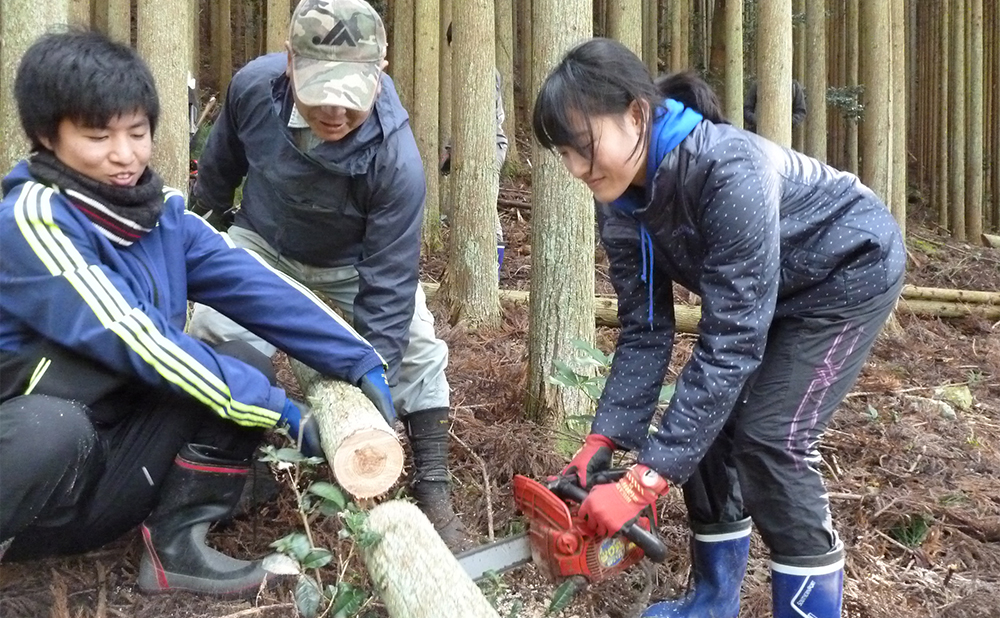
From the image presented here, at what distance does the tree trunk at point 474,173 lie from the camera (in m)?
4.70

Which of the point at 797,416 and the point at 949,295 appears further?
the point at 949,295

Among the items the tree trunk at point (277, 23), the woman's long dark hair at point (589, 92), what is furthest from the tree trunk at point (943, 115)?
the woman's long dark hair at point (589, 92)

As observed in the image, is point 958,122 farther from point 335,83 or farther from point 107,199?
point 107,199

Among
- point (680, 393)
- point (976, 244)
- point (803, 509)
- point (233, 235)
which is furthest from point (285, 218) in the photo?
point (976, 244)

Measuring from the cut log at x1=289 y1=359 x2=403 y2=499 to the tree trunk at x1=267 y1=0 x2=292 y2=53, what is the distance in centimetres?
462

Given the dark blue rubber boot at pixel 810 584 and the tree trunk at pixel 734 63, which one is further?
the tree trunk at pixel 734 63

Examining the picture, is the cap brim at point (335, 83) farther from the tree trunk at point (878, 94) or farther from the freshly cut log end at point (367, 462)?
the tree trunk at point (878, 94)

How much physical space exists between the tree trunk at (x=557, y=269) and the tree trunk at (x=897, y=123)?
3.39 metres

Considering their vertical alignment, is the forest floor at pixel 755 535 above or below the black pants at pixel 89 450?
below

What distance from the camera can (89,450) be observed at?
7.18 ft

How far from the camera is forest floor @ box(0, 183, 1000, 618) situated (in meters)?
2.41

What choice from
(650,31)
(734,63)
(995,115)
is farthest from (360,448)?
(995,115)

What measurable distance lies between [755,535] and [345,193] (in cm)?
189

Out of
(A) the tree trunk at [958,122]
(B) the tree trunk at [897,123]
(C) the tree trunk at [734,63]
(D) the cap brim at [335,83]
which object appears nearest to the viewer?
(D) the cap brim at [335,83]
